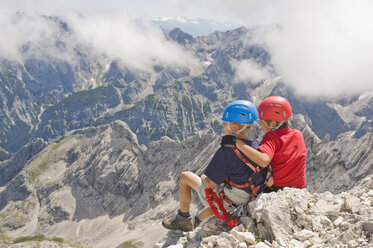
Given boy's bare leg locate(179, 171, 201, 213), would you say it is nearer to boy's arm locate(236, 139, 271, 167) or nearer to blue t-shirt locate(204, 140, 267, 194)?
blue t-shirt locate(204, 140, 267, 194)

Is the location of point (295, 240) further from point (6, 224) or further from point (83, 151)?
Answer: point (6, 224)

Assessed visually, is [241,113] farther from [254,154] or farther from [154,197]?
[154,197]

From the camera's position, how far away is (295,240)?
9992 millimetres

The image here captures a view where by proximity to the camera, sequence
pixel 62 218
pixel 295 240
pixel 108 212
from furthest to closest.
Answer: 1. pixel 62 218
2. pixel 108 212
3. pixel 295 240

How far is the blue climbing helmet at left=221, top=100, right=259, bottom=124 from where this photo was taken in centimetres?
1195

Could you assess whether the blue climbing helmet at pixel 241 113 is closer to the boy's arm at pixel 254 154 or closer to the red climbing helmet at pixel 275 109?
the red climbing helmet at pixel 275 109

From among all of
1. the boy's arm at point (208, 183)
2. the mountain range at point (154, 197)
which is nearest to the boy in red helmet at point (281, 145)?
the mountain range at point (154, 197)

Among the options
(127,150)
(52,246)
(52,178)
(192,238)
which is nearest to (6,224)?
(52,178)

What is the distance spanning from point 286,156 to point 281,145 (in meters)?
0.52

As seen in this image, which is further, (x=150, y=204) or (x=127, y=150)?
(x=127, y=150)

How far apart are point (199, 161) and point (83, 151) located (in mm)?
90289

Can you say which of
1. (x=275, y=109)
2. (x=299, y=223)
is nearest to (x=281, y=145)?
(x=275, y=109)

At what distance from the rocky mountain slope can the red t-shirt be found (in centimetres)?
93

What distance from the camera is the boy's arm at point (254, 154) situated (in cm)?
1098
